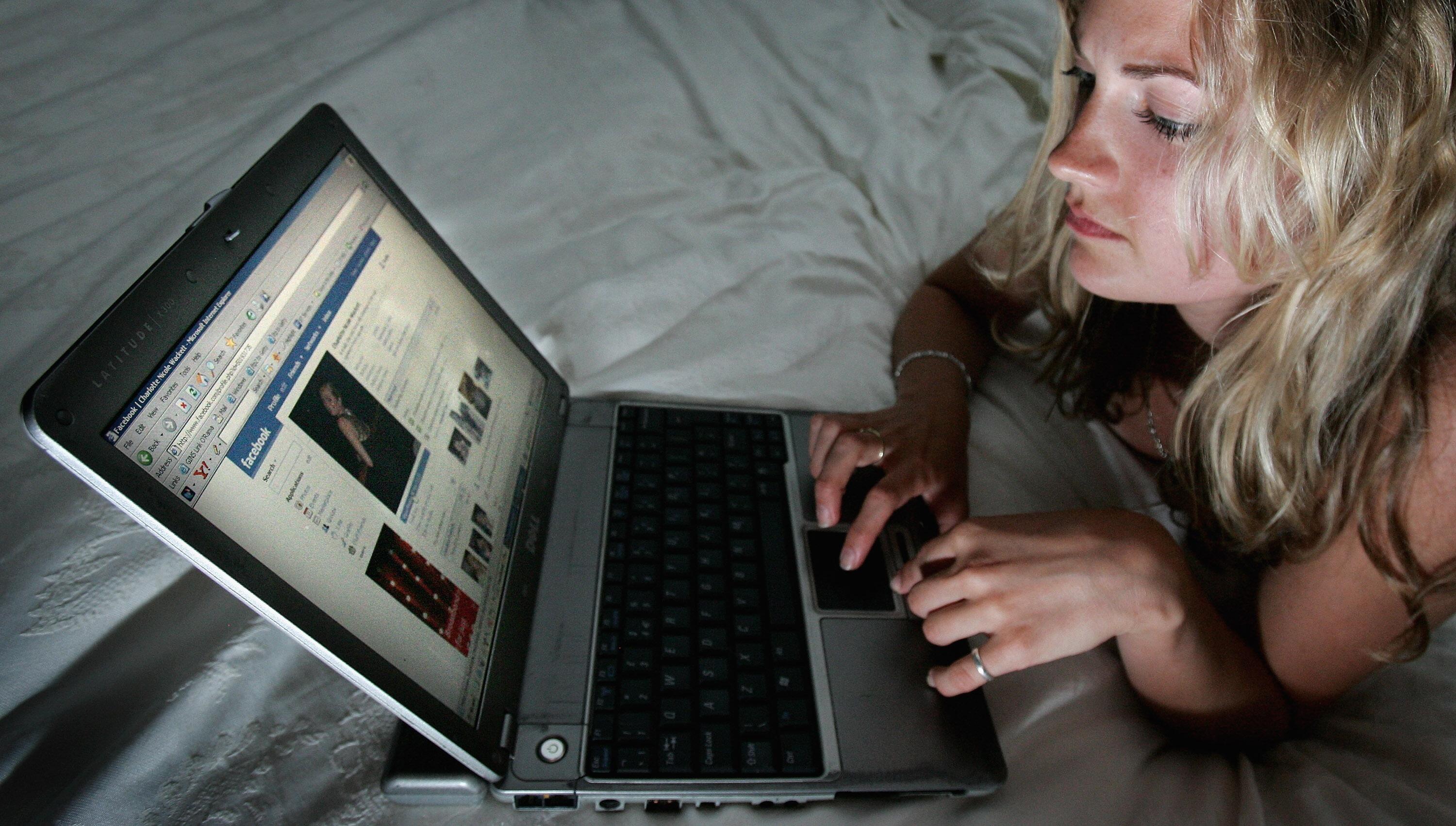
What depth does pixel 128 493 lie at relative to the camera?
0.31 metres

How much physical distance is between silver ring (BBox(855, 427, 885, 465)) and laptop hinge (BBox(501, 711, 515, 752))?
342 millimetres

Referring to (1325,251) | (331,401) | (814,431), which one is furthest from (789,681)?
(1325,251)

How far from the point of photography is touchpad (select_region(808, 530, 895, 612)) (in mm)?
590

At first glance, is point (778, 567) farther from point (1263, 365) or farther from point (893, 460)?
point (1263, 365)

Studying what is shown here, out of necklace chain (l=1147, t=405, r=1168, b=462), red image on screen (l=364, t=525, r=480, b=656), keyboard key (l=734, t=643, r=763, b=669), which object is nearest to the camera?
red image on screen (l=364, t=525, r=480, b=656)

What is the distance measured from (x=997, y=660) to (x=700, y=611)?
20 centimetres

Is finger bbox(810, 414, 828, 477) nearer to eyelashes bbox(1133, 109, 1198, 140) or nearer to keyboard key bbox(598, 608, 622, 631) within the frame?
keyboard key bbox(598, 608, 622, 631)

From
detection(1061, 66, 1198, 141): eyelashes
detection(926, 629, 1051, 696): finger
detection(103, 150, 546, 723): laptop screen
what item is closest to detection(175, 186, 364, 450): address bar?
detection(103, 150, 546, 723): laptop screen

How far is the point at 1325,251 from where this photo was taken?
52cm

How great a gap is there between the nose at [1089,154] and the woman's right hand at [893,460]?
0.79ft

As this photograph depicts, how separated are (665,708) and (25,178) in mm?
929

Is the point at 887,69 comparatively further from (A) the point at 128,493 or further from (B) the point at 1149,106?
(A) the point at 128,493

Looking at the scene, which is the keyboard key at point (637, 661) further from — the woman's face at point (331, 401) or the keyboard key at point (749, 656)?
the woman's face at point (331, 401)

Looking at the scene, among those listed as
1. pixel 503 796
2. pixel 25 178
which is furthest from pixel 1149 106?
pixel 25 178
